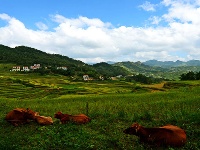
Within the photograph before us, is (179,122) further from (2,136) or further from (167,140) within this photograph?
(2,136)

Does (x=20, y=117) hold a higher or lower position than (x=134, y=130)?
lower

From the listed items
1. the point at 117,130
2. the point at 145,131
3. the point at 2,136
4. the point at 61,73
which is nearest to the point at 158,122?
the point at 117,130

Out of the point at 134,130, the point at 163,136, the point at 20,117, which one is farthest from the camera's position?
the point at 20,117

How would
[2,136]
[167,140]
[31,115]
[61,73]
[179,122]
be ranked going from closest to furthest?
[167,140]
[2,136]
[179,122]
[31,115]
[61,73]

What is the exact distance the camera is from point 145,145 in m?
10.3

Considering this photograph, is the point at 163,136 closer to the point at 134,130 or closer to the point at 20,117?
the point at 134,130

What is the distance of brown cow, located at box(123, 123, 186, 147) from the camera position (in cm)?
1014

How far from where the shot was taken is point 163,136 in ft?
33.6

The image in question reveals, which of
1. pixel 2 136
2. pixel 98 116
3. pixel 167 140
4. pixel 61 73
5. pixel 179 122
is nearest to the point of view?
pixel 167 140

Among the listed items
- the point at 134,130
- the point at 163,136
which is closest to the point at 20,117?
the point at 134,130

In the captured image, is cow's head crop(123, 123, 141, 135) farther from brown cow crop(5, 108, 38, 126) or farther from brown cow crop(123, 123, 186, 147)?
brown cow crop(5, 108, 38, 126)

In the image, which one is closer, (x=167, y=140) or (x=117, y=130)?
(x=167, y=140)

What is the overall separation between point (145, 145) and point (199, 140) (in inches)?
92.4

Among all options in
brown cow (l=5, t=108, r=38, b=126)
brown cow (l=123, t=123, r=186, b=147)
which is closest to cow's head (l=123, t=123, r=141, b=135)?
brown cow (l=123, t=123, r=186, b=147)
